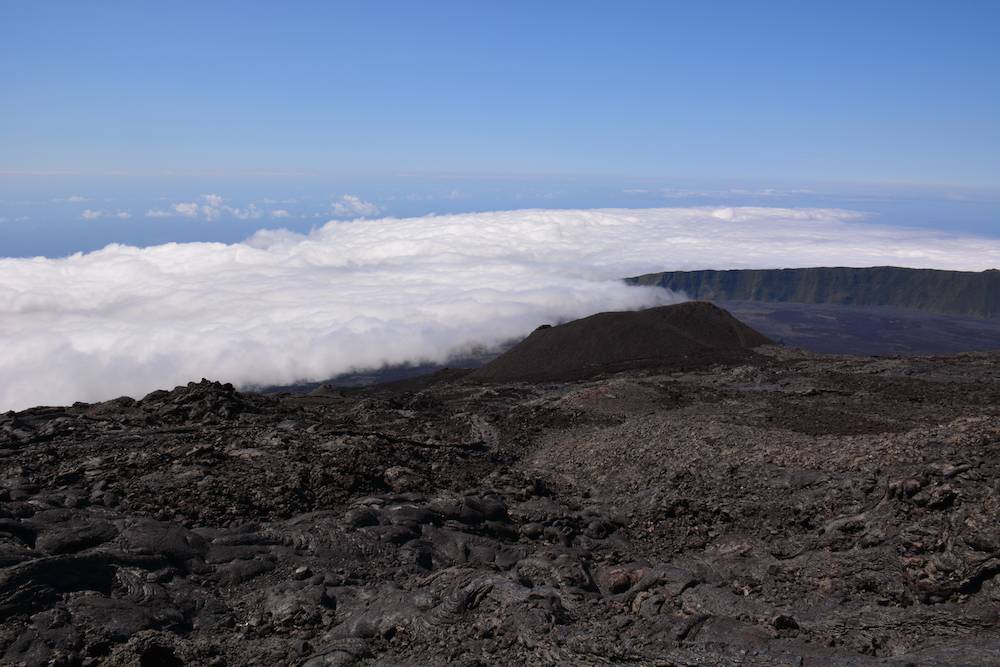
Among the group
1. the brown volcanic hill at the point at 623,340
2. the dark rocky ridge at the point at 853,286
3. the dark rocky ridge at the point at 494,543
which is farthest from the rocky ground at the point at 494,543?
the dark rocky ridge at the point at 853,286

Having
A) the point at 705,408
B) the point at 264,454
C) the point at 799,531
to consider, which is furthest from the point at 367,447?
the point at 705,408

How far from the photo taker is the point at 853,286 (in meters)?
158

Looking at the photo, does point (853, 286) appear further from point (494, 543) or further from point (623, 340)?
point (494, 543)

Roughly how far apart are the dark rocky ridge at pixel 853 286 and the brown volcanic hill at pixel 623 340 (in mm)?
95797

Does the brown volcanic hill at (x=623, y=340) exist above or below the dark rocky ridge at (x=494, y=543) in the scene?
below

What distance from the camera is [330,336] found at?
107312 millimetres

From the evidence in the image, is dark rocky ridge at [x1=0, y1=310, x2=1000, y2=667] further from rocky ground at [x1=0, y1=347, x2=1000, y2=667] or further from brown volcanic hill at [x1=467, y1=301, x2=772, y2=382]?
brown volcanic hill at [x1=467, y1=301, x2=772, y2=382]

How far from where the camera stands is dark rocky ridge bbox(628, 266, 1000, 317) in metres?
140

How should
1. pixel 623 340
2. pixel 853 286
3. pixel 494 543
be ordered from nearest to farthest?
pixel 494 543 < pixel 623 340 < pixel 853 286

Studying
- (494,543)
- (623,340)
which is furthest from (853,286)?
(494,543)

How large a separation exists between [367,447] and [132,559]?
7190mm

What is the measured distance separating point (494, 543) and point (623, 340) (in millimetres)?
42262

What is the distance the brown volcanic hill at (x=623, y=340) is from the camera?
5200 centimetres

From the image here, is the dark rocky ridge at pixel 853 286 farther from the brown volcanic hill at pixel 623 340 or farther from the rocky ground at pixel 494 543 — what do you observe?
the rocky ground at pixel 494 543
